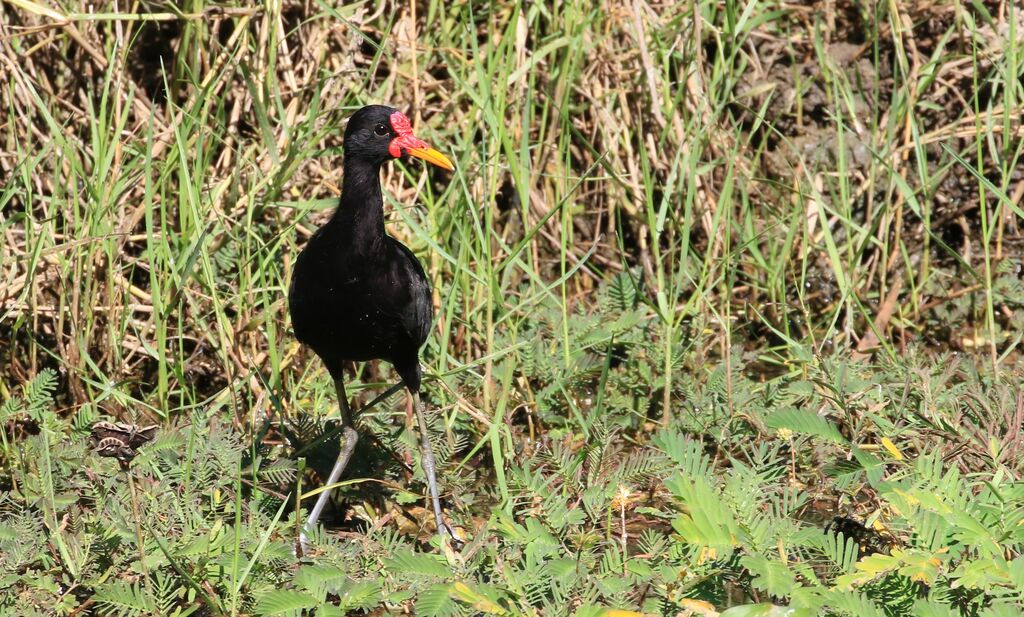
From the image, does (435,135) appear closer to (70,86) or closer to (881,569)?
(70,86)

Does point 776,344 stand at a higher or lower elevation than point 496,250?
lower

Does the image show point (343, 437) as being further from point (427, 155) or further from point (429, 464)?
point (427, 155)

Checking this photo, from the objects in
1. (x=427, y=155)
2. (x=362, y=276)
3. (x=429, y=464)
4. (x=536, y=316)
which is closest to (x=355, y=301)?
(x=362, y=276)

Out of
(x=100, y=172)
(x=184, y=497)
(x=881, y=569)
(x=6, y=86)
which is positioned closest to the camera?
(x=881, y=569)

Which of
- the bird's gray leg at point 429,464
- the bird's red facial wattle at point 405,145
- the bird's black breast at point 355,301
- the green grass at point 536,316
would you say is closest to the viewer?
the green grass at point 536,316

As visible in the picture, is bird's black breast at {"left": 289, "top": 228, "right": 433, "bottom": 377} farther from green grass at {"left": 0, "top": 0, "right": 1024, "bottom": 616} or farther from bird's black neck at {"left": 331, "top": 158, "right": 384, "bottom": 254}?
green grass at {"left": 0, "top": 0, "right": 1024, "bottom": 616}

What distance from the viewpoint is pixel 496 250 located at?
518cm

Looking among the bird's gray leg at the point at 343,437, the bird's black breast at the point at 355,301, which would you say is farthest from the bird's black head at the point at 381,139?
the bird's gray leg at the point at 343,437

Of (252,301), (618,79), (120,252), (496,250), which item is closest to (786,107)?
(618,79)

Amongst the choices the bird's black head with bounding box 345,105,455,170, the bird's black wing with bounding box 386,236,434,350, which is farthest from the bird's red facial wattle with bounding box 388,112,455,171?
the bird's black wing with bounding box 386,236,434,350

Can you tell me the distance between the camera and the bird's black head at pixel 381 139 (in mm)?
3844

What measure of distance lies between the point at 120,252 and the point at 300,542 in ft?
5.48

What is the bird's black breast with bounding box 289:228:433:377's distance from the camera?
12.3 ft

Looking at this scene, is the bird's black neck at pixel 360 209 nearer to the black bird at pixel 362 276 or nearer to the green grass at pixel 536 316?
the black bird at pixel 362 276
